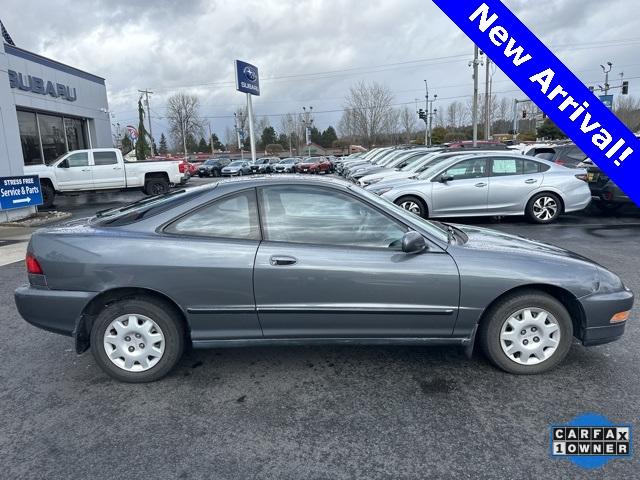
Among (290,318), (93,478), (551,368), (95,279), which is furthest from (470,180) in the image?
(93,478)

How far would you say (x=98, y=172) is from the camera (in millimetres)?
16156

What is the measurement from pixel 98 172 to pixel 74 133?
317 inches

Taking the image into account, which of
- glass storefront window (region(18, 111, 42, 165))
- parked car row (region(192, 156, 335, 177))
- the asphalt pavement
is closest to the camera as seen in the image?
the asphalt pavement

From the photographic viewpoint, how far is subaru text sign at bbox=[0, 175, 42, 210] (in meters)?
11.5

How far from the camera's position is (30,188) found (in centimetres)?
1230

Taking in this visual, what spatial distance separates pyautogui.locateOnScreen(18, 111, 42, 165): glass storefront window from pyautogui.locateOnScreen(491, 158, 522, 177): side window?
17.8 metres

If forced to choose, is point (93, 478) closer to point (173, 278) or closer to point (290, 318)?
point (173, 278)

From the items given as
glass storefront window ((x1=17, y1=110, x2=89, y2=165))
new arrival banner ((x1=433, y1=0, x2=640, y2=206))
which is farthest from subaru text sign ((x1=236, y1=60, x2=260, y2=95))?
new arrival banner ((x1=433, y1=0, x2=640, y2=206))

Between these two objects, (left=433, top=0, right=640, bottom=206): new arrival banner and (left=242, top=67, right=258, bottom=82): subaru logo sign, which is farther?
(left=242, top=67, right=258, bottom=82): subaru logo sign

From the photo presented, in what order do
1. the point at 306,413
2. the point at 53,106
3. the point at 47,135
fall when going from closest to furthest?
the point at 306,413 → the point at 53,106 → the point at 47,135

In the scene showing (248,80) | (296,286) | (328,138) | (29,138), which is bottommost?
(296,286)

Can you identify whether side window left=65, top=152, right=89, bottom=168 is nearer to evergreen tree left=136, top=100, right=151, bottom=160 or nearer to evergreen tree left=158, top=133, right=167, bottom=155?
evergreen tree left=136, top=100, right=151, bottom=160

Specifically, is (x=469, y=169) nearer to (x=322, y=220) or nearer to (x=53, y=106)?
(x=322, y=220)

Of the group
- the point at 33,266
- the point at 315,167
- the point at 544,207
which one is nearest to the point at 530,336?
the point at 33,266
